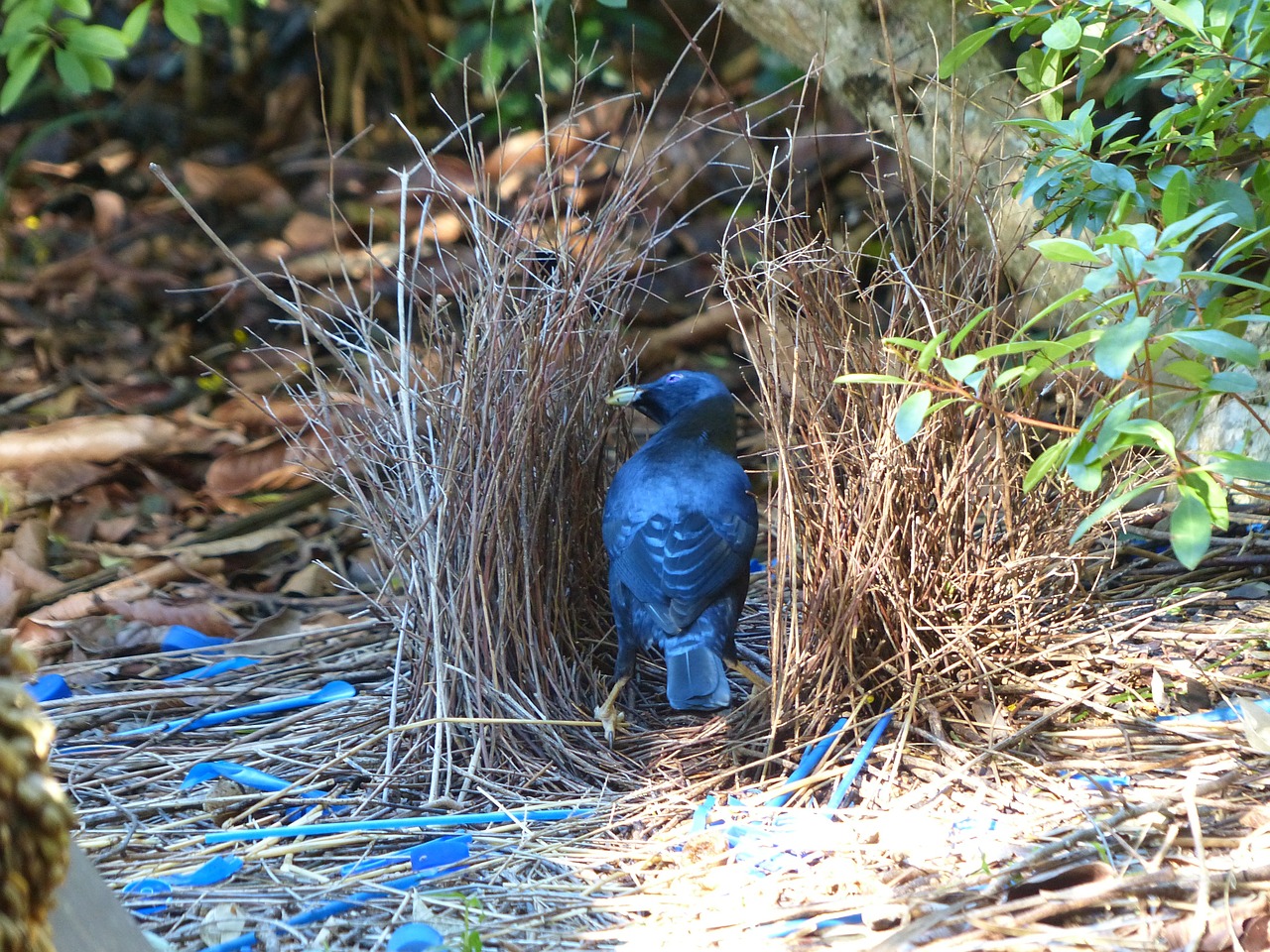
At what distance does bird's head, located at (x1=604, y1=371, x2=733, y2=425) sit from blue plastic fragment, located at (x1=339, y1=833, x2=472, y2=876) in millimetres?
1201

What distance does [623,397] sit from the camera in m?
2.91

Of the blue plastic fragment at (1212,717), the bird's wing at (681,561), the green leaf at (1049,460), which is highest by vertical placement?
the green leaf at (1049,460)

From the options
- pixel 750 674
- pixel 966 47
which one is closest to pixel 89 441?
pixel 750 674

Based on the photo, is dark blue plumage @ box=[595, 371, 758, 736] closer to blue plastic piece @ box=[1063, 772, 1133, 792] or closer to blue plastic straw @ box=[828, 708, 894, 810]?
blue plastic straw @ box=[828, 708, 894, 810]

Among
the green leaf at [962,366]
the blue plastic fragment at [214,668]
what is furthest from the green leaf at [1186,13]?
the blue plastic fragment at [214,668]

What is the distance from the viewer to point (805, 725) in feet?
8.16

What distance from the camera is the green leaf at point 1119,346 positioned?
1.66m

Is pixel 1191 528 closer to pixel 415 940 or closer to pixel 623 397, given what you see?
pixel 415 940

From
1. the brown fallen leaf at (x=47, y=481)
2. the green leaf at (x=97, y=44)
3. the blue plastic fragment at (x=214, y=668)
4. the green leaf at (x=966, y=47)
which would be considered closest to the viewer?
the green leaf at (x=966, y=47)

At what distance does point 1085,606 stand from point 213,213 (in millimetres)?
4721

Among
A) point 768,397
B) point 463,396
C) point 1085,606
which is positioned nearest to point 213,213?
point 463,396

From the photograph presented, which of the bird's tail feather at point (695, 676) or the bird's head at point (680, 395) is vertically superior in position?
the bird's head at point (680, 395)

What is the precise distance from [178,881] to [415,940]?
55cm

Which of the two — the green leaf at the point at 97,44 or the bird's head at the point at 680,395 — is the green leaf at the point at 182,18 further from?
the bird's head at the point at 680,395
